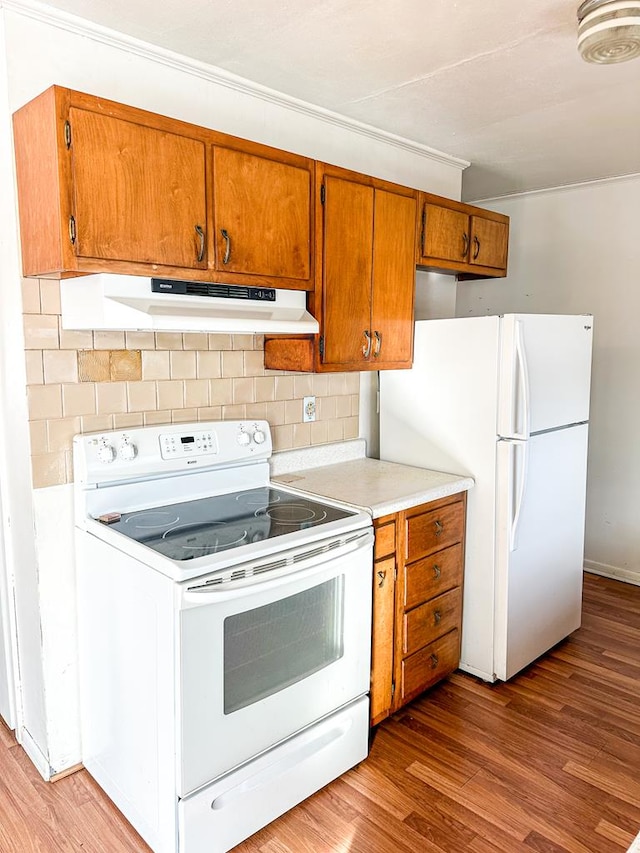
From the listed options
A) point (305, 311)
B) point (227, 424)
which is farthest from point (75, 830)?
point (305, 311)

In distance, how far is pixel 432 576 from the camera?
2578 mm

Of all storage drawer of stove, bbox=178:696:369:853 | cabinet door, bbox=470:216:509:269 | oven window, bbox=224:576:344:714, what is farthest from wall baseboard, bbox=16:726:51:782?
cabinet door, bbox=470:216:509:269

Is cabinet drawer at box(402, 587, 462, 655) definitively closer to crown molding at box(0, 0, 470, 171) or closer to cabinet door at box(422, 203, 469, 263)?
cabinet door at box(422, 203, 469, 263)

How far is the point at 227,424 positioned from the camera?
244 centimetres

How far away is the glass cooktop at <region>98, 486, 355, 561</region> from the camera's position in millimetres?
1840

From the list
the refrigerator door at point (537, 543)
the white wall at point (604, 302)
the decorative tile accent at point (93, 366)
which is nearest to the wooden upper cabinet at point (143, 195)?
the decorative tile accent at point (93, 366)

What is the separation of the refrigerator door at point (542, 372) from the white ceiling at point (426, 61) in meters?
0.88

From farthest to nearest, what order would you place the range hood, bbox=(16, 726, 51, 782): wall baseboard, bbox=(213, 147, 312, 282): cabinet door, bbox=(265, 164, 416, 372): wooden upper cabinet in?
bbox=(265, 164, 416, 372): wooden upper cabinet
bbox=(16, 726, 51, 782): wall baseboard
bbox=(213, 147, 312, 282): cabinet door
the range hood

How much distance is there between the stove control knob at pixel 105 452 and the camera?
2047mm

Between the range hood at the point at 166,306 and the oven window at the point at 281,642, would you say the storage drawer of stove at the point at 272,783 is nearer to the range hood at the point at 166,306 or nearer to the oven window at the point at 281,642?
the oven window at the point at 281,642

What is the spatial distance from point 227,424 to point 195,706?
1.07 metres

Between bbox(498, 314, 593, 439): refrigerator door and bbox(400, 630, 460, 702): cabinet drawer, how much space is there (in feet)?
3.08

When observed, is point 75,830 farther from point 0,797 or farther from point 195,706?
point 195,706

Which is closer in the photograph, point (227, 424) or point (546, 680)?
point (227, 424)
